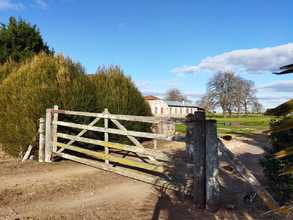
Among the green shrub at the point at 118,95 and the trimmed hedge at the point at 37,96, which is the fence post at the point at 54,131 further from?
the green shrub at the point at 118,95

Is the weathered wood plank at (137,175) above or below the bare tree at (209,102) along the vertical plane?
below

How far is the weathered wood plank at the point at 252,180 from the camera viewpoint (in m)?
3.37

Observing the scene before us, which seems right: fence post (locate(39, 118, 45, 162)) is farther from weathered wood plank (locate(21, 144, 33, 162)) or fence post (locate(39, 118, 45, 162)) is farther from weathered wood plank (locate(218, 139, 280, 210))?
weathered wood plank (locate(218, 139, 280, 210))

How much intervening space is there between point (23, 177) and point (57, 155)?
1434mm

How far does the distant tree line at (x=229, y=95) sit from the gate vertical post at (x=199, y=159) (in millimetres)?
44539

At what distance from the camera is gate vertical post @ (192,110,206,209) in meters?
4.05

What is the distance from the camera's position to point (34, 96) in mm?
7461

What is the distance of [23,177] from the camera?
5.80 m

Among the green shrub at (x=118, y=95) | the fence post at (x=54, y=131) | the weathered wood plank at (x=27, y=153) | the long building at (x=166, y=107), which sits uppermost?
the long building at (x=166, y=107)

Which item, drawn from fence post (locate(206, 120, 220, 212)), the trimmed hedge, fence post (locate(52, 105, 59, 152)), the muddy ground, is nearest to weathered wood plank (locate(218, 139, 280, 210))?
fence post (locate(206, 120, 220, 212))

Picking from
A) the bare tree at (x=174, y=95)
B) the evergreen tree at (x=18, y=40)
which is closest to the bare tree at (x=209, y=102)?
the bare tree at (x=174, y=95)

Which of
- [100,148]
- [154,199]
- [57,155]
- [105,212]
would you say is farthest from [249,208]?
[100,148]

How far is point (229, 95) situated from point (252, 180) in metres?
46.9

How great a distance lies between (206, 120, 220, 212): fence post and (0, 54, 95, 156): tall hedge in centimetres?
510
